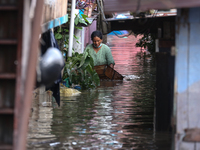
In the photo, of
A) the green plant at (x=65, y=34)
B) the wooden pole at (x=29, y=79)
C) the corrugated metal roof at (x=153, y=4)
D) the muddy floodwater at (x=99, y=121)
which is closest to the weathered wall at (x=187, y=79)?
the corrugated metal roof at (x=153, y=4)

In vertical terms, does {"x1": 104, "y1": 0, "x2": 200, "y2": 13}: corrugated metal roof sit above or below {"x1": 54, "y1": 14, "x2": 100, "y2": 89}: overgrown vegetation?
above

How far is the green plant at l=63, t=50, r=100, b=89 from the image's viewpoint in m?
10.4

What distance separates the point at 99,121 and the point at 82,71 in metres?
3.17

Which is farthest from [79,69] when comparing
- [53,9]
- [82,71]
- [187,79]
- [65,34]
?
→ [187,79]

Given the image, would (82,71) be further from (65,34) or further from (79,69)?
(65,34)

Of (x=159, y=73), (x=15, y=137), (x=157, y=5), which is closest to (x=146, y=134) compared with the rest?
(x=159, y=73)

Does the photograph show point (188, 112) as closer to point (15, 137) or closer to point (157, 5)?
point (157, 5)

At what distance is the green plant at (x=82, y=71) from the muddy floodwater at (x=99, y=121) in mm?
286

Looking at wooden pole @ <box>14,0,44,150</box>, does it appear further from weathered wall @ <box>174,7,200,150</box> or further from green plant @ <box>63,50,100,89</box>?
green plant @ <box>63,50,100,89</box>

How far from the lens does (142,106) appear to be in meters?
8.88

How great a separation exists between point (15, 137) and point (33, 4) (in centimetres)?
129

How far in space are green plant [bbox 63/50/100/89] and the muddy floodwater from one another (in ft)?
0.94

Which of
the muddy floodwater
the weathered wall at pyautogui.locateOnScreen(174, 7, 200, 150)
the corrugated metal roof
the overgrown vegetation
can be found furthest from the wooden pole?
the overgrown vegetation

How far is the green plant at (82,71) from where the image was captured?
10422 mm
